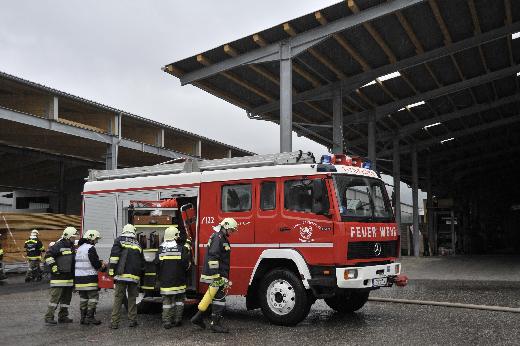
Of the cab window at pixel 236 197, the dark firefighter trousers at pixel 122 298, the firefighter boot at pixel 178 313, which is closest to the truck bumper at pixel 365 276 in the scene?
the cab window at pixel 236 197

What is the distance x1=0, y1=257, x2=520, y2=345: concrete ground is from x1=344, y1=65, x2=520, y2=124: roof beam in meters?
9.01

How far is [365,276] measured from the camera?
310 inches

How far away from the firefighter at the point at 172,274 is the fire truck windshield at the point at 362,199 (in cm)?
262

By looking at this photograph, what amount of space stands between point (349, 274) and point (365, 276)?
0.34m

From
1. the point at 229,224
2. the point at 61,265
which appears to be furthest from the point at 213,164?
the point at 61,265

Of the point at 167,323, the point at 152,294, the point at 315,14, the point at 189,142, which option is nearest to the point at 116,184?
the point at 152,294

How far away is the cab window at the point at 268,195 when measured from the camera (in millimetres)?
8375

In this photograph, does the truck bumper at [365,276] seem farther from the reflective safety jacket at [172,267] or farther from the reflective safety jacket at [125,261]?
the reflective safety jacket at [125,261]

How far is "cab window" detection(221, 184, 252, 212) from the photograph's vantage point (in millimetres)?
8680

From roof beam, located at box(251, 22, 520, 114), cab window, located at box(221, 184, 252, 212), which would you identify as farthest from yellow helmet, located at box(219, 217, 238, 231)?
roof beam, located at box(251, 22, 520, 114)

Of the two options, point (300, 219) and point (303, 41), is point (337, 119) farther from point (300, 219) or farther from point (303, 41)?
point (300, 219)

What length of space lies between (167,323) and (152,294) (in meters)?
1.28

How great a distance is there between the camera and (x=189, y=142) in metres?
28.1

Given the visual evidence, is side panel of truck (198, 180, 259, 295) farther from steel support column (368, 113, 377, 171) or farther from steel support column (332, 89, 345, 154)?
steel support column (368, 113, 377, 171)
